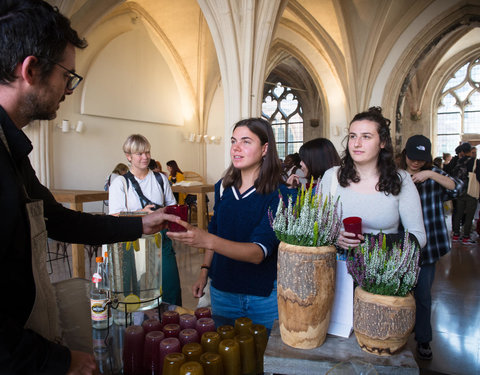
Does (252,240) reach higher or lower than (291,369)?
higher

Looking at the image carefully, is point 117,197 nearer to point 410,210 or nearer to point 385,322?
point 410,210

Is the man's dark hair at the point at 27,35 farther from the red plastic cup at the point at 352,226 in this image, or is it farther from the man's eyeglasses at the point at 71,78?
the red plastic cup at the point at 352,226

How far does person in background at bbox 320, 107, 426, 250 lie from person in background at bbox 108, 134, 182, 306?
1.64m

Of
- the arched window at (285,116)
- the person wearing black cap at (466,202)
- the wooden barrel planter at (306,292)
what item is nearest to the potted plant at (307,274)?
the wooden barrel planter at (306,292)

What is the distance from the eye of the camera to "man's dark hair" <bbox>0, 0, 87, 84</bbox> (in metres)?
0.93

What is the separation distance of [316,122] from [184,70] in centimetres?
936

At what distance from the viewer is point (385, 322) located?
0.94 metres

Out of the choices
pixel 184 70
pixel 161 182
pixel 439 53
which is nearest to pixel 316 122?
pixel 439 53

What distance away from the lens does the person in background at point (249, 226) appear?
67.5 inches

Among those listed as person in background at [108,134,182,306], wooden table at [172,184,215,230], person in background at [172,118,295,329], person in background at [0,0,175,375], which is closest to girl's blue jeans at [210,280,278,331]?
person in background at [172,118,295,329]

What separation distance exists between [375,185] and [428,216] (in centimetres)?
132

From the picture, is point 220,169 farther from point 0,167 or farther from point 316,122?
point 0,167

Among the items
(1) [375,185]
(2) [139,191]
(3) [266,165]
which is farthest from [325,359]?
(2) [139,191]

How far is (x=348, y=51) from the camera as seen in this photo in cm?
1081
